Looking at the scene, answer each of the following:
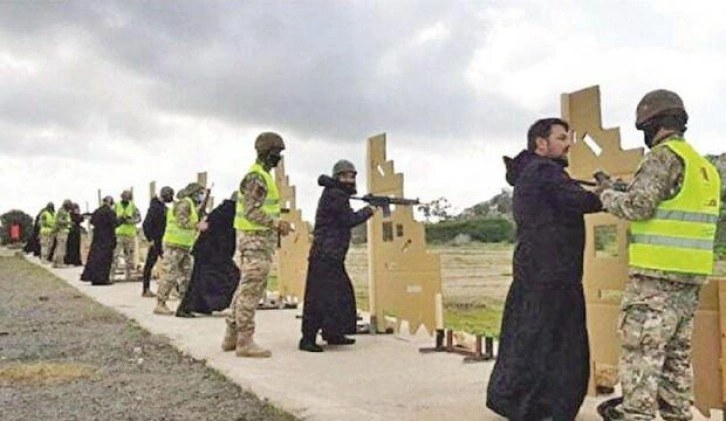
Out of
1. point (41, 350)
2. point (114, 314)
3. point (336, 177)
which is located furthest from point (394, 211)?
point (114, 314)

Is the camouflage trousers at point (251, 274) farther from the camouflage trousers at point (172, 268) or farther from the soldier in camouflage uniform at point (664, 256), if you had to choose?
the camouflage trousers at point (172, 268)

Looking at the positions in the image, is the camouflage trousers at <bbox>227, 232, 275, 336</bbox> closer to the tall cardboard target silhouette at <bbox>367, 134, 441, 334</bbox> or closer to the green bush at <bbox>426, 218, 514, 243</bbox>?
the tall cardboard target silhouette at <bbox>367, 134, 441, 334</bbox>

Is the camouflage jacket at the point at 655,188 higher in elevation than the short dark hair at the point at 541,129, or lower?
lower

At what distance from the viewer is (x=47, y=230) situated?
28141 mm

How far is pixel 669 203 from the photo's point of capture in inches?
172

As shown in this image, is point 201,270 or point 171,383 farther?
point 201,270

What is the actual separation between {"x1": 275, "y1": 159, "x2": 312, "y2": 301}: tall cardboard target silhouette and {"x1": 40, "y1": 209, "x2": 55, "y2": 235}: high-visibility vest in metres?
15.2


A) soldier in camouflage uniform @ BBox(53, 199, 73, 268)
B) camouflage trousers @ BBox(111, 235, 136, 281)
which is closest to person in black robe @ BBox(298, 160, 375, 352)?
camouflage trousers @ BBox(111, 235, 136, 281)

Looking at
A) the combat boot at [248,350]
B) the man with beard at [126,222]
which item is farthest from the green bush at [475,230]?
the combat boot at [248,350]

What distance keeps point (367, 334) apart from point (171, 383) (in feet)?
9.71

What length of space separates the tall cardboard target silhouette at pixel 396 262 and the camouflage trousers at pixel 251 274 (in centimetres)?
168

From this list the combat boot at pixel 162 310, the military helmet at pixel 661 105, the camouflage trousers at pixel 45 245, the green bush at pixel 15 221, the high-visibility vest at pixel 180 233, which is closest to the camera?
the military helmet at pixel 661 105

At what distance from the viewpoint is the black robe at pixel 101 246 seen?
18670 mm

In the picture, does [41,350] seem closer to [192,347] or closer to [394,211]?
[192,347]
